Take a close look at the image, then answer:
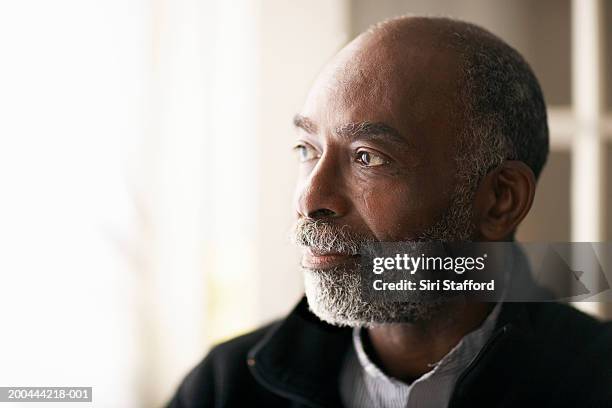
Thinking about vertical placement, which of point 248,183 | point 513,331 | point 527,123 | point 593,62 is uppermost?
point 593,62

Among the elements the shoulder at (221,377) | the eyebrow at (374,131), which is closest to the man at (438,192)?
the eyebrow at (374,131)

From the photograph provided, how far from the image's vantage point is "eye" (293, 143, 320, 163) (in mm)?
716

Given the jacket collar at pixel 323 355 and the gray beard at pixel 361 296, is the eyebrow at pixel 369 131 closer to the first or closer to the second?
the gray beard at pixel 361 296

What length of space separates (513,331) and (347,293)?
201 mm

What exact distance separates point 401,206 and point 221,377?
0.41m

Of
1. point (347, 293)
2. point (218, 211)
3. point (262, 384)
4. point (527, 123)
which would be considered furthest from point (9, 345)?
point (527, 123)

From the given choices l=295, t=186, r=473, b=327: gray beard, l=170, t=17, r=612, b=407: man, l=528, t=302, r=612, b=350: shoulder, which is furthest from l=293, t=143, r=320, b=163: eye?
l=528, t=302, r=612, b=350: shoulder

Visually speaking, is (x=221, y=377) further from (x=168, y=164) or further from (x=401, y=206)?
(x=168, y=164)

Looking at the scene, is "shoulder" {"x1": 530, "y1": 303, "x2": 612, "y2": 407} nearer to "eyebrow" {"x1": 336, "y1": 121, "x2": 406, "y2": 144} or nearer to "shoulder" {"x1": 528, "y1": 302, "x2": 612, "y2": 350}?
"shoulder" {"x1": 528, "y1": 302, "x2": 612, "y2": 350}

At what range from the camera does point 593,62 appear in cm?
138

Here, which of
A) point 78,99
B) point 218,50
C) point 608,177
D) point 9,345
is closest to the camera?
point 9,345

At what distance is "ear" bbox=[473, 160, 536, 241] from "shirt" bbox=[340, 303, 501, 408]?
0.35ft

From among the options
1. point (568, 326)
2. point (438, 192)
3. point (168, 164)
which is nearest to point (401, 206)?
point (438, 192)

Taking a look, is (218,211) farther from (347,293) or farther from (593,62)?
(593,62)
